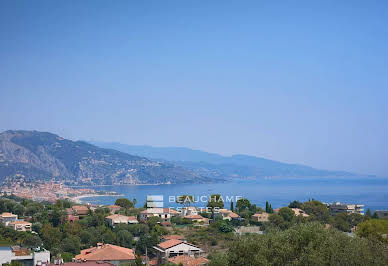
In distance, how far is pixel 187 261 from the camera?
20.6m

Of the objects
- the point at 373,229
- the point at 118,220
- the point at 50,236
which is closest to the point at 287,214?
the point at 373,229

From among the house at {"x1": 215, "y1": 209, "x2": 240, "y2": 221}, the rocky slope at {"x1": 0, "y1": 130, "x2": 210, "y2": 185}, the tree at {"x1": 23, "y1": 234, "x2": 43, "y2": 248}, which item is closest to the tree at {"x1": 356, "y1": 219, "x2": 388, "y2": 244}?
the house at {"x1": 215, "y1": 209, "x2": 240, "y2": 221}

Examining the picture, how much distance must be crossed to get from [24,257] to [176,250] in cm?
655

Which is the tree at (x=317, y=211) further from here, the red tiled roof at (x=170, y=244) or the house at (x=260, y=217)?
the red tiled roof at (x=170, y=244)

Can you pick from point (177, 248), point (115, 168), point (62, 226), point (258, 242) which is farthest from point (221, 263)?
point (115, 168)

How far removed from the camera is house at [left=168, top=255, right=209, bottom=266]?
19681mm

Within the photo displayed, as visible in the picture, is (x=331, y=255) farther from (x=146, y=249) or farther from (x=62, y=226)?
(x=62, y=226)

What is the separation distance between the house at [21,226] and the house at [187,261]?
11510mm

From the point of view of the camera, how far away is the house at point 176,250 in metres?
22.9

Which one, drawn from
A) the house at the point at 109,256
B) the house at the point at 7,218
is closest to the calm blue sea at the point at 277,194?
the house at the point at 7,218

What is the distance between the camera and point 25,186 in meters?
111

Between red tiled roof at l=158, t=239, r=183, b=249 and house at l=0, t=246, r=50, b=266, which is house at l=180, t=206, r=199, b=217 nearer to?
red tiled roof at l=158, t=239, r=183, b=249

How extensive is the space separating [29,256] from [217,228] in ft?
41.8

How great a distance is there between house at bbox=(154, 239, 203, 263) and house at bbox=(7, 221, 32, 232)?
984 cm
